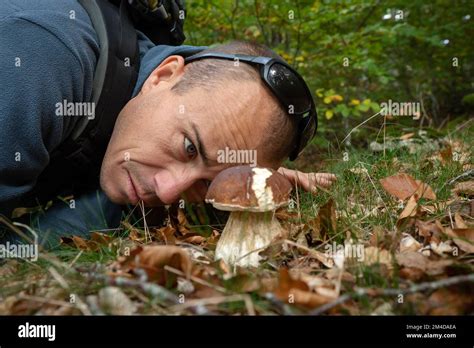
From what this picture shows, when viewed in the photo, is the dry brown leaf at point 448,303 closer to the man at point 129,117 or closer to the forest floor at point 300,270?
the forest floor at point 300,270

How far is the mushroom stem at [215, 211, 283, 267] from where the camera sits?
6.38ft

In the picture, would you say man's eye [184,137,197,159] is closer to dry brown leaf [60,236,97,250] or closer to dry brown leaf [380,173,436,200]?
dry brown leaf [60,236,97,250]

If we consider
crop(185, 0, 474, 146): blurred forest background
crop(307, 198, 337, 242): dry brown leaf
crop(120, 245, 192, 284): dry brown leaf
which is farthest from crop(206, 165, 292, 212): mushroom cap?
crop(185, 0, 474, 146): blurred forest background

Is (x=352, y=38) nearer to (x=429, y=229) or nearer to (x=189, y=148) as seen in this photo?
Answer: (x=189, y=148)

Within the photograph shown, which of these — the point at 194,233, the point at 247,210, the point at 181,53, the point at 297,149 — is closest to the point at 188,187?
the point at 194,233

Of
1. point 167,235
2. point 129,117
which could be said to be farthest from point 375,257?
point 129,117

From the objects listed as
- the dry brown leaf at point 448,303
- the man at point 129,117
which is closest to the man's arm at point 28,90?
the man at point 129,117

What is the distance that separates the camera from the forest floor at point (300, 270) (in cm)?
133

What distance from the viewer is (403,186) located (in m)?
2.60

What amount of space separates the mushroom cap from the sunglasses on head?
2.99ft

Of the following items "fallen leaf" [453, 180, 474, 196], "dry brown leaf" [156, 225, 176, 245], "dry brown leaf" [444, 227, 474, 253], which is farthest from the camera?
"fallen leaf" [453, 180, 474, 196]

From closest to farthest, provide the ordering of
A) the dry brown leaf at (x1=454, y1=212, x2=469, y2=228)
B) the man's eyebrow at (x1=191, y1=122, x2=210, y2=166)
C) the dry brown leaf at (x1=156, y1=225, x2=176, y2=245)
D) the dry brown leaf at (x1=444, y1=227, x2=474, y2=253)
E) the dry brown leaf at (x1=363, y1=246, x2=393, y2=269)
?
the dry brown leaf at (x1=363, y1=246, x2=393, y2=269) < the dry brown leaf at (x1=444, y1=227, x2=474, y2=253) < the dry brown leaf at (x1=454, y1=212, x2=469, y2=228) < the dry brown leaf at (x1=156, y1=225, x2=176, y2=245) < the man's eyebrow at (x1=191, y1=122, x2=210, y2=166)

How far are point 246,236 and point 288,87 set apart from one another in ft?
3.82

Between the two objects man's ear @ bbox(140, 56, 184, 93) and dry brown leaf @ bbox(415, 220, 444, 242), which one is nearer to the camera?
dry brown leaf @ bbox(415, 220, 444, 242)
